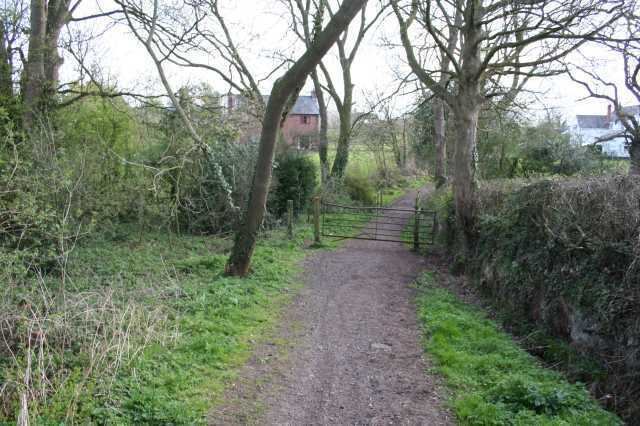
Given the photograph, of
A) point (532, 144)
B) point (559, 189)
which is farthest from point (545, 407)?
point (532, 144)

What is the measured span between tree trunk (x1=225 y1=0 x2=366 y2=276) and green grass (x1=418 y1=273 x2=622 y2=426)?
13.1 ft

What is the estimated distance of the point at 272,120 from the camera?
9.45 m

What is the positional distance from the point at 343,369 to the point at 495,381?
1807 mm

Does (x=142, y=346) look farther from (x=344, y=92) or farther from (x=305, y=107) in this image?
(x=305, y=107)

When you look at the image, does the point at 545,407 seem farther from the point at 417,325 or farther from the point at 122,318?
the point at 122,318

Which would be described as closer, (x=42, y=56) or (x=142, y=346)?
(x=142, y=346)

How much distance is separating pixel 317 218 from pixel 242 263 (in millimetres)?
5098

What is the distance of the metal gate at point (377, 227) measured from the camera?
14.3 m

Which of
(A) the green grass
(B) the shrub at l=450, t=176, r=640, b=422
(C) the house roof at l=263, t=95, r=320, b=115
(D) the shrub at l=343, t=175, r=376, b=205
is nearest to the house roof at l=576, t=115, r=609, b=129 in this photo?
(C) the house roof at l=263, t=95, r=320, b=115

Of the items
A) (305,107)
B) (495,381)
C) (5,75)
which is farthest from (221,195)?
(305,107)

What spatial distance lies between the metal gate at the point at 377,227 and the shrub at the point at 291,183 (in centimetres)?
126

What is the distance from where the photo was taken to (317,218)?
49.2 ft

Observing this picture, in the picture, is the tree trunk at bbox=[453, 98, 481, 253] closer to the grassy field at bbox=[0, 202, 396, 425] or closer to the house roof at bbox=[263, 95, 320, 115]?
the grassy field at bbox=[0, 202, 396, 425]

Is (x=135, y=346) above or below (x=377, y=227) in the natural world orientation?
below
